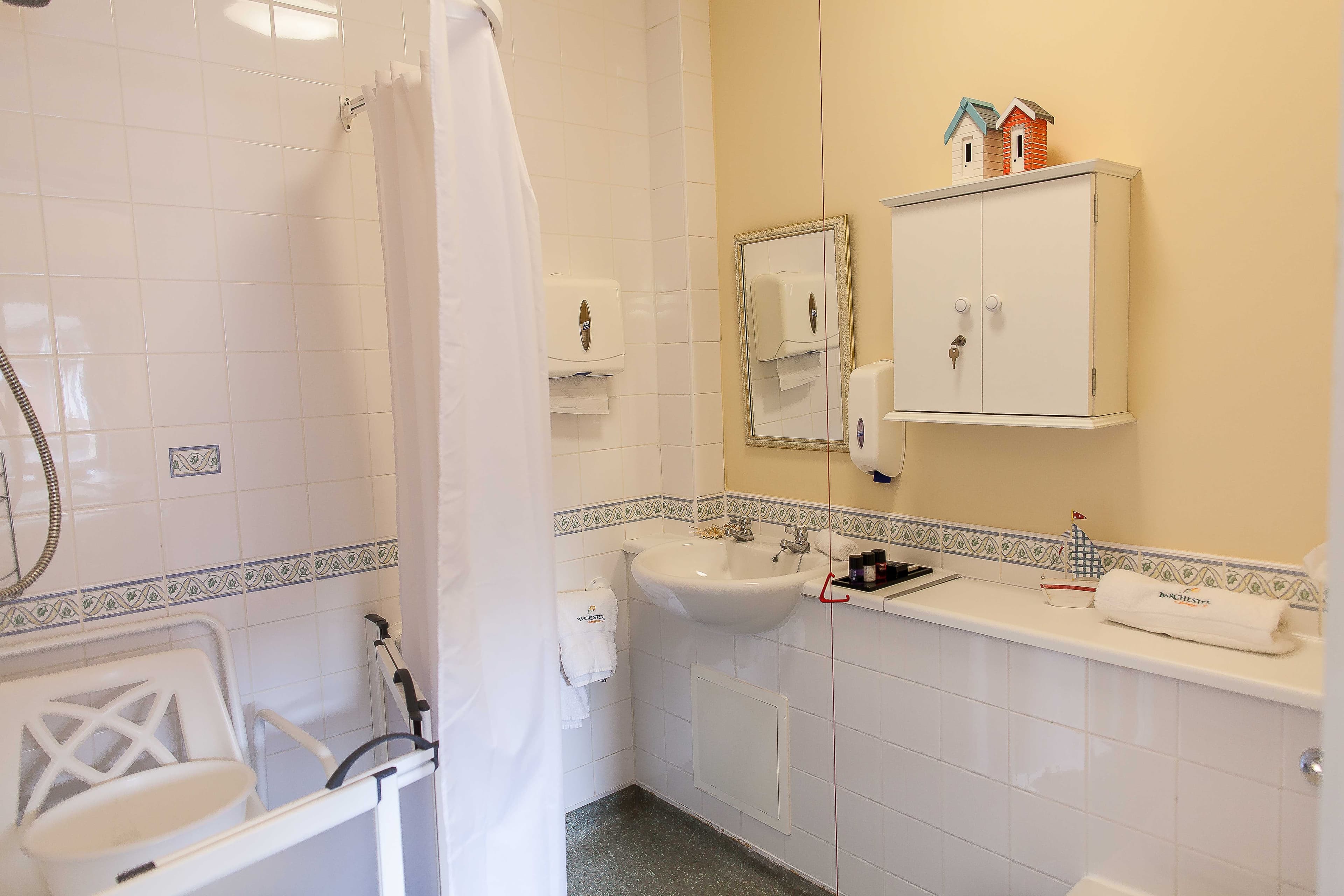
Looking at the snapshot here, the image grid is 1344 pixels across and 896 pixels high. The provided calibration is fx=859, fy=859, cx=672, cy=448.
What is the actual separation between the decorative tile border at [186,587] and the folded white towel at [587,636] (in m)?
0.54

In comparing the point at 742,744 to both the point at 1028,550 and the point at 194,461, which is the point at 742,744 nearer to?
the point at 1028,550

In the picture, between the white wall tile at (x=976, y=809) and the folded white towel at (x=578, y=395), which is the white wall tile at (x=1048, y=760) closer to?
the white wall tile at (x=976, y=809)

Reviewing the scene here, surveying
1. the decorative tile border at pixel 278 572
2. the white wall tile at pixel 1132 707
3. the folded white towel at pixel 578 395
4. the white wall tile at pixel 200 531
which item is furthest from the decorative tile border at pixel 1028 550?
the white wall tile at pixel 200 531

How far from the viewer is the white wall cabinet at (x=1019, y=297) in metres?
1.81

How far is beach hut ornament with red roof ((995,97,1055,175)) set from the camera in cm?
192

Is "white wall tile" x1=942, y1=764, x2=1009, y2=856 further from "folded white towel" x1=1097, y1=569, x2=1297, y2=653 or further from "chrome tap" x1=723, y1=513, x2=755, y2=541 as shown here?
"chrome tap" x1=723, y1=513, x2=755, y2=541

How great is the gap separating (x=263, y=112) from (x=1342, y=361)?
2.42 metres

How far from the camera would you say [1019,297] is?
6.24ft

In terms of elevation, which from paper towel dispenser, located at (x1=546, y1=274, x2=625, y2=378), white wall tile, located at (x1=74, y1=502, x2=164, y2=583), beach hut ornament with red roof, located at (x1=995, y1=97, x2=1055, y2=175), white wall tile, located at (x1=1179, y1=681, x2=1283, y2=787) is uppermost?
beach hut ornament with red roof, located at (x1=995, y1=97, x2=1055, y2=175)

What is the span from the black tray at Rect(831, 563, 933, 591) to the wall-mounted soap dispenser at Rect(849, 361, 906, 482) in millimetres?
283

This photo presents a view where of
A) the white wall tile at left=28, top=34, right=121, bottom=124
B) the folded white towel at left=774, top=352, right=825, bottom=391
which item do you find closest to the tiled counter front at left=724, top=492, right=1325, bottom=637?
the folded white towel at left=774, top=352, right=825, bottom=391

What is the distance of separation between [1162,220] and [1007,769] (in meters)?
1.24

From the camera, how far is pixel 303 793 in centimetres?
227

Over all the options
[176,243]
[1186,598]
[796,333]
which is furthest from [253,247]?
[1186,598]
